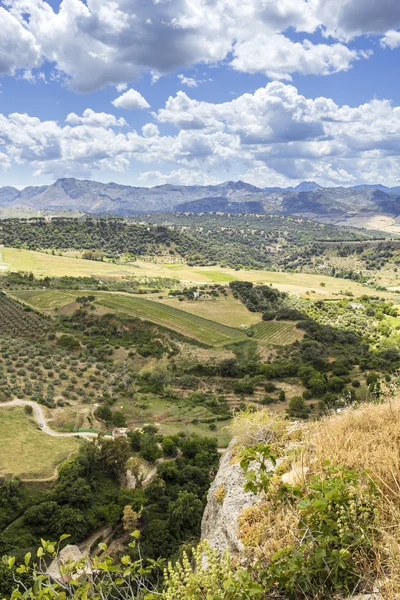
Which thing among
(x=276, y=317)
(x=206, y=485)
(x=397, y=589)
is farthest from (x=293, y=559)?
(x=276, y=317)

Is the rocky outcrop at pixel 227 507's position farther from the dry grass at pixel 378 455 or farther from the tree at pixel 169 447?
the tree at pixel 169 447

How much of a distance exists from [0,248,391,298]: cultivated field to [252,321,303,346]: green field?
54103 mm

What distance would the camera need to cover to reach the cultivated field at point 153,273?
153000 mm

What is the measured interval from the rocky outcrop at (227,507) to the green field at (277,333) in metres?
78.5

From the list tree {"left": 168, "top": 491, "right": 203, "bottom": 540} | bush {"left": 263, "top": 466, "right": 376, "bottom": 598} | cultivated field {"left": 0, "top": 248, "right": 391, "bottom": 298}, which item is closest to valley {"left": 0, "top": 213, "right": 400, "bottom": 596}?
tree {"left": 168, "top": 491, "right": 203, "bottom": 540}

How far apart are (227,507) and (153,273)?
164m

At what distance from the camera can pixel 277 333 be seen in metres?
94.0

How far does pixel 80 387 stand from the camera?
61.1m

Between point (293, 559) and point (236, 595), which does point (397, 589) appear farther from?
point (236, 595)

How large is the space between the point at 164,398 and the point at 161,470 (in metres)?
22.2

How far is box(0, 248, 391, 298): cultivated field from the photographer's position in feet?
502

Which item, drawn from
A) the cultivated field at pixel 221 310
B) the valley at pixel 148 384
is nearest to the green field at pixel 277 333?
the valley at pixel 148 384

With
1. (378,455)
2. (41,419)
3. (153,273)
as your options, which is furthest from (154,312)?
(378,455)

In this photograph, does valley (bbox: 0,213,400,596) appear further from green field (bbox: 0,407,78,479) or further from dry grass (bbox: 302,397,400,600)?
dry grass (bbox: 302,397,400,600)
